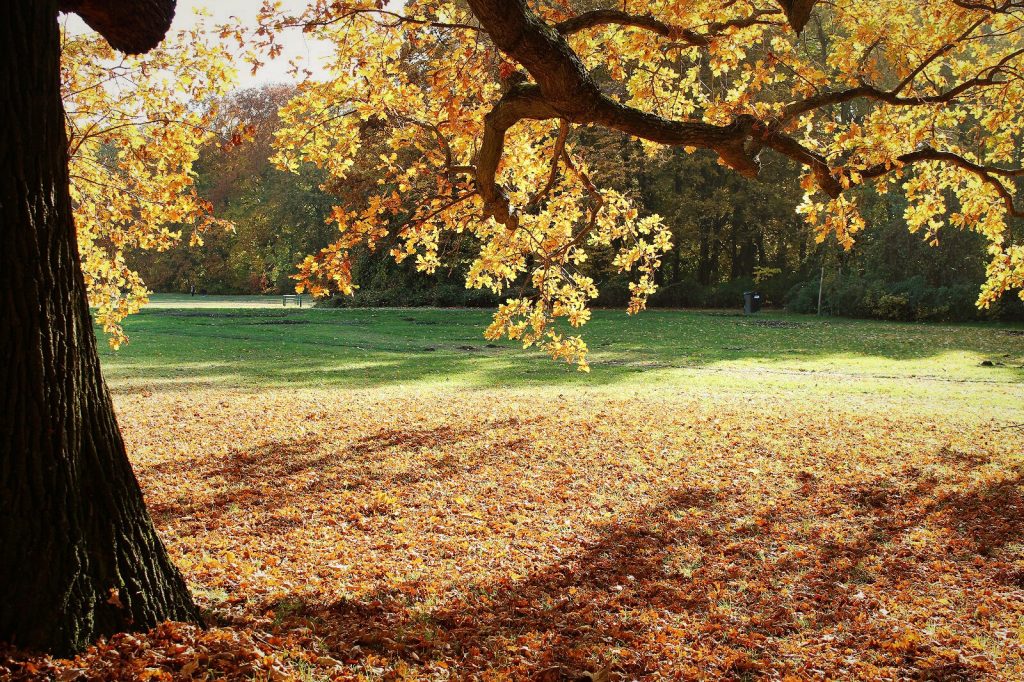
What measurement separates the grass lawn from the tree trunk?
0.89 feet

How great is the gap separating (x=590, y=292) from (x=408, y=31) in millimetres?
3842

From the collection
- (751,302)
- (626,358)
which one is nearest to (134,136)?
(626,358)

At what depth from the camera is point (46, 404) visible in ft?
9.74

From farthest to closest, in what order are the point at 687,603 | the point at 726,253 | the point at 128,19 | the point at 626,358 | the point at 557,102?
Result: the point at 726,253, the point at 626,358, the point at 557,102, the point at 687,603, the point at 128,19

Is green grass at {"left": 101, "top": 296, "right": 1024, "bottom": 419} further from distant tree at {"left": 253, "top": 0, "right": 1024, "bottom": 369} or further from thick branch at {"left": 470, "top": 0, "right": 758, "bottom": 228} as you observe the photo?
thick branch at {"left": 470, "top": 0, "right": 758, "bottom": 228}

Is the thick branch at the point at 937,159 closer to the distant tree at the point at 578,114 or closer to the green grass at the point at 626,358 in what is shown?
the distant tree at the point at 578,114

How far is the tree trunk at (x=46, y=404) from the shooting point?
2.87 m

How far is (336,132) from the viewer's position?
7.70 metres

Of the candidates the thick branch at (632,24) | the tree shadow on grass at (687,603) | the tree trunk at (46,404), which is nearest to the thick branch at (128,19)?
the tree trunk at (46,404)

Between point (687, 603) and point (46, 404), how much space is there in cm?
349

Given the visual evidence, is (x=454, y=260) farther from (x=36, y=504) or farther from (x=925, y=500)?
(x=36, y=504)

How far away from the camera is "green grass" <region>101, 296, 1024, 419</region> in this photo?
1224cm

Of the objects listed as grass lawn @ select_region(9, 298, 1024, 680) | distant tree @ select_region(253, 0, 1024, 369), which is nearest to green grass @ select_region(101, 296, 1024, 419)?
grass lawn @ select_region(9, 298, 1024, 680)

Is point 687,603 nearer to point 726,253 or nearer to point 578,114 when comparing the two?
point 578,114
